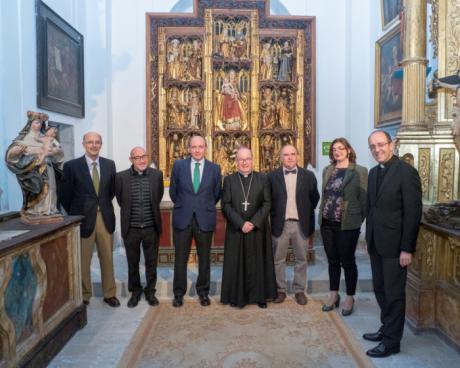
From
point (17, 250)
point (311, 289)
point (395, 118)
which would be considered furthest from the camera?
point (395, 118)

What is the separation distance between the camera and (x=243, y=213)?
4.05m

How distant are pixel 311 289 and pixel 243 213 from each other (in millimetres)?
1398

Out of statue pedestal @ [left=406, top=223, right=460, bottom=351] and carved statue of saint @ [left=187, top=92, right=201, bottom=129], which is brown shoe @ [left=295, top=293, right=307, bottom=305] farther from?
carved statue of saint @ [left=187, top=92, right=201, bottom=129]

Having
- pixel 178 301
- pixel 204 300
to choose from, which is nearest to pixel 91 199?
pixel 178 301

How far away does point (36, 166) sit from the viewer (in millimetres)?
3205

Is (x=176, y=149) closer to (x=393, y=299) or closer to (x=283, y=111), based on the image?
(x=283, y=111)

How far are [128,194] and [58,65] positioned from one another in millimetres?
2212

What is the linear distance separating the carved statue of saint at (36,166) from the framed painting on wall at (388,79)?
4196mm

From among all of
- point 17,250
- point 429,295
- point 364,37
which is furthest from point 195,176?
point 364,37

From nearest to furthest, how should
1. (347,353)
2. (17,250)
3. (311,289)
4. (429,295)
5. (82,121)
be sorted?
(17,250)
(347,353)
(429,295)
(311,289)
(82,121)

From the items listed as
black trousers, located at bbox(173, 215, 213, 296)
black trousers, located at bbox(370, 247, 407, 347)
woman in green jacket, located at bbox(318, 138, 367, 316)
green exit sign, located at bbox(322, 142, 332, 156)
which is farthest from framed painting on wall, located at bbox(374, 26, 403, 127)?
black trousers, located at bbox(173, 215, 213, 296)

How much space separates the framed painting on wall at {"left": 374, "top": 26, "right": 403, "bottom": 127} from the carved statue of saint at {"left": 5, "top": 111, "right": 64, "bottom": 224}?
4.20 metres

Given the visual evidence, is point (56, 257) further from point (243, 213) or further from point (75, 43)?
point (75, 43)

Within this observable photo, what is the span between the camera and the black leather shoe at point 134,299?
4145 millimetres
